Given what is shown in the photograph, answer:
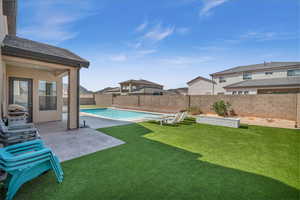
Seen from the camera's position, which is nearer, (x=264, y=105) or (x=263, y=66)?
(x=264, y=105)

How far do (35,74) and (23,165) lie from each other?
7824 millimetres

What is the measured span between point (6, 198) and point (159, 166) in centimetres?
282

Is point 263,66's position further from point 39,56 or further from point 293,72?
point 39,56

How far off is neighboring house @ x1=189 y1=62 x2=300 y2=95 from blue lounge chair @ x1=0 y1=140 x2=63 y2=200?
21386 mm

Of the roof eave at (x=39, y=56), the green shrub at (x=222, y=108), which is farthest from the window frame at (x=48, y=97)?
the green shrub at (x=222, y=108)

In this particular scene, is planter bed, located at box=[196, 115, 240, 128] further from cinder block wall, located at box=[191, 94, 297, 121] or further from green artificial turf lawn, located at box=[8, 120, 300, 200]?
cinder block wall, located at box=[191, 94, 297, 121]

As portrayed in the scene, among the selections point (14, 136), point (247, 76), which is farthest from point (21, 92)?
point (247, 76)

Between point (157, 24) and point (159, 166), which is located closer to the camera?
point (159, 166)

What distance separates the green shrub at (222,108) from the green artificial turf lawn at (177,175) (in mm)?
6782

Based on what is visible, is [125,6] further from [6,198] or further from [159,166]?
[6,198]

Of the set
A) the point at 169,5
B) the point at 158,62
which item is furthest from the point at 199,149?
the point at 158,62

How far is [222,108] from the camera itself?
11.4 meters

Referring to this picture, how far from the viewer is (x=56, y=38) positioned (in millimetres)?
9453

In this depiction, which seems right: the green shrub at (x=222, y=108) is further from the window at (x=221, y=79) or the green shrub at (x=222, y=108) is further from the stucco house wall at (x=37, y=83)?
the window at (x=221, y=79)
